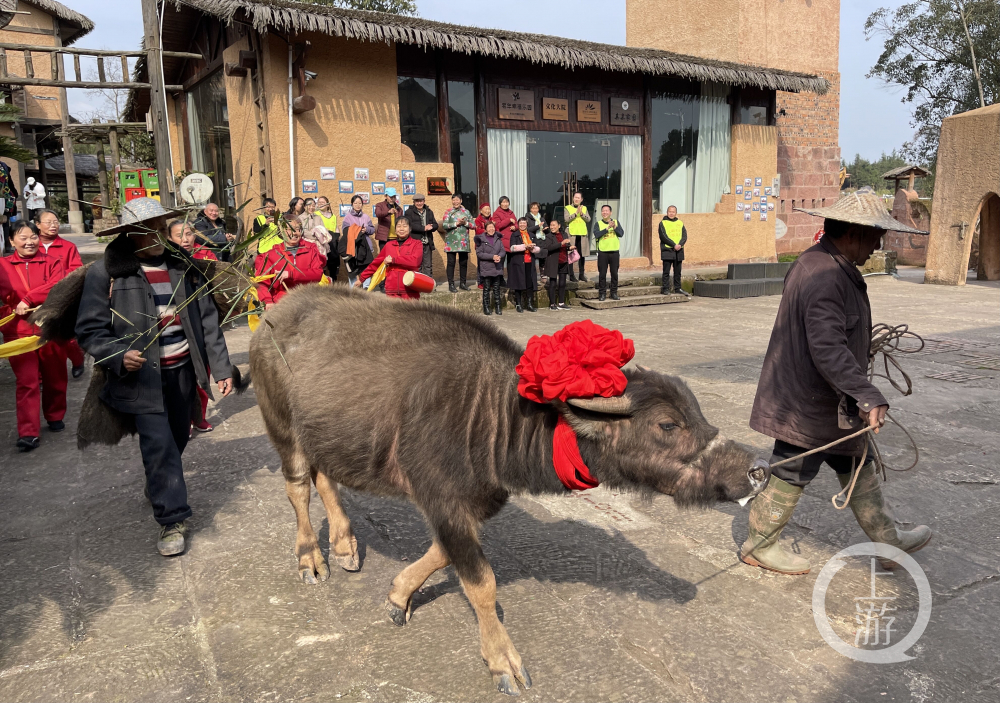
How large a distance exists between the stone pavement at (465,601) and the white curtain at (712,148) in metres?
13.8

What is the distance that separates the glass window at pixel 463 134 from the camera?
1464 centimetres

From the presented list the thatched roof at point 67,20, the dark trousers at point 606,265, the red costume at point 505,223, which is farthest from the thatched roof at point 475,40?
the thatched roof at point 67,20

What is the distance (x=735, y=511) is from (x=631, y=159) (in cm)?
1390

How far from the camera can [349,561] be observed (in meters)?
3.92

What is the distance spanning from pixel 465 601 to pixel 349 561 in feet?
2.38

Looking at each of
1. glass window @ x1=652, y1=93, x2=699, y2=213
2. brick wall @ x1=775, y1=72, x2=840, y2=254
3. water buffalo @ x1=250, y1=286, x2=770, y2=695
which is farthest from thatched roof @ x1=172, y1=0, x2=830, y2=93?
water buffalo @ x1=250, y1=286, x2=770, y2=695

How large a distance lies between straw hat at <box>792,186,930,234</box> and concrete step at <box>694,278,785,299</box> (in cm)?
1222

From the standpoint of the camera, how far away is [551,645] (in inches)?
125

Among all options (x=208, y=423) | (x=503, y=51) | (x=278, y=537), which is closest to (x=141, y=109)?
(x=503, y=51)

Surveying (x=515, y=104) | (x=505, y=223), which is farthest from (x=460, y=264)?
(x=515, y=104)

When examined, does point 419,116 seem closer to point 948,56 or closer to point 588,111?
point 588,111

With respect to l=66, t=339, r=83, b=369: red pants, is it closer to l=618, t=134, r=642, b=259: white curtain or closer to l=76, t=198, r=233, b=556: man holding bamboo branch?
l=76, t=198, r=233, b=556: man holding bamboo branch

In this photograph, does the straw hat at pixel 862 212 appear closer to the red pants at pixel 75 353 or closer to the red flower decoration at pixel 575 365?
the red flower decoration at pixel 575 365

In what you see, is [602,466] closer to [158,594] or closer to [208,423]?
[158,594]
